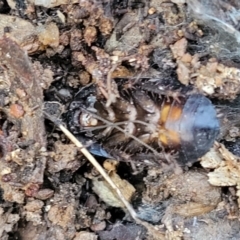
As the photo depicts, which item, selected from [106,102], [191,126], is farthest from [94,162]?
[191,126]

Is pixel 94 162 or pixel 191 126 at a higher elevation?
pixel 191 126

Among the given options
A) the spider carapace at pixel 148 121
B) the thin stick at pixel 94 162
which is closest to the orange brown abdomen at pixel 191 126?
the spider carapace at pixel 148 121

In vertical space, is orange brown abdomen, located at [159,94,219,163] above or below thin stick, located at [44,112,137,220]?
above

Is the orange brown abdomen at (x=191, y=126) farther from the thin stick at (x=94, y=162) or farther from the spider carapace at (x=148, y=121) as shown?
the thin stick at (x=94, y=162)

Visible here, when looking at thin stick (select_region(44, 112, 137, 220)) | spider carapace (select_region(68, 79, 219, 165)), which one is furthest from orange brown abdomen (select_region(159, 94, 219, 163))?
thin stick (select_region(44, 112, 137, 220))

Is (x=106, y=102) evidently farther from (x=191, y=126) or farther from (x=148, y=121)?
(x=191, y=126)

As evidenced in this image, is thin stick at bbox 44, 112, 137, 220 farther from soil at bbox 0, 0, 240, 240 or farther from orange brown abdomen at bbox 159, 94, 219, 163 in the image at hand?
orange brown abdomen at bbox 159, 94, 219, 163
